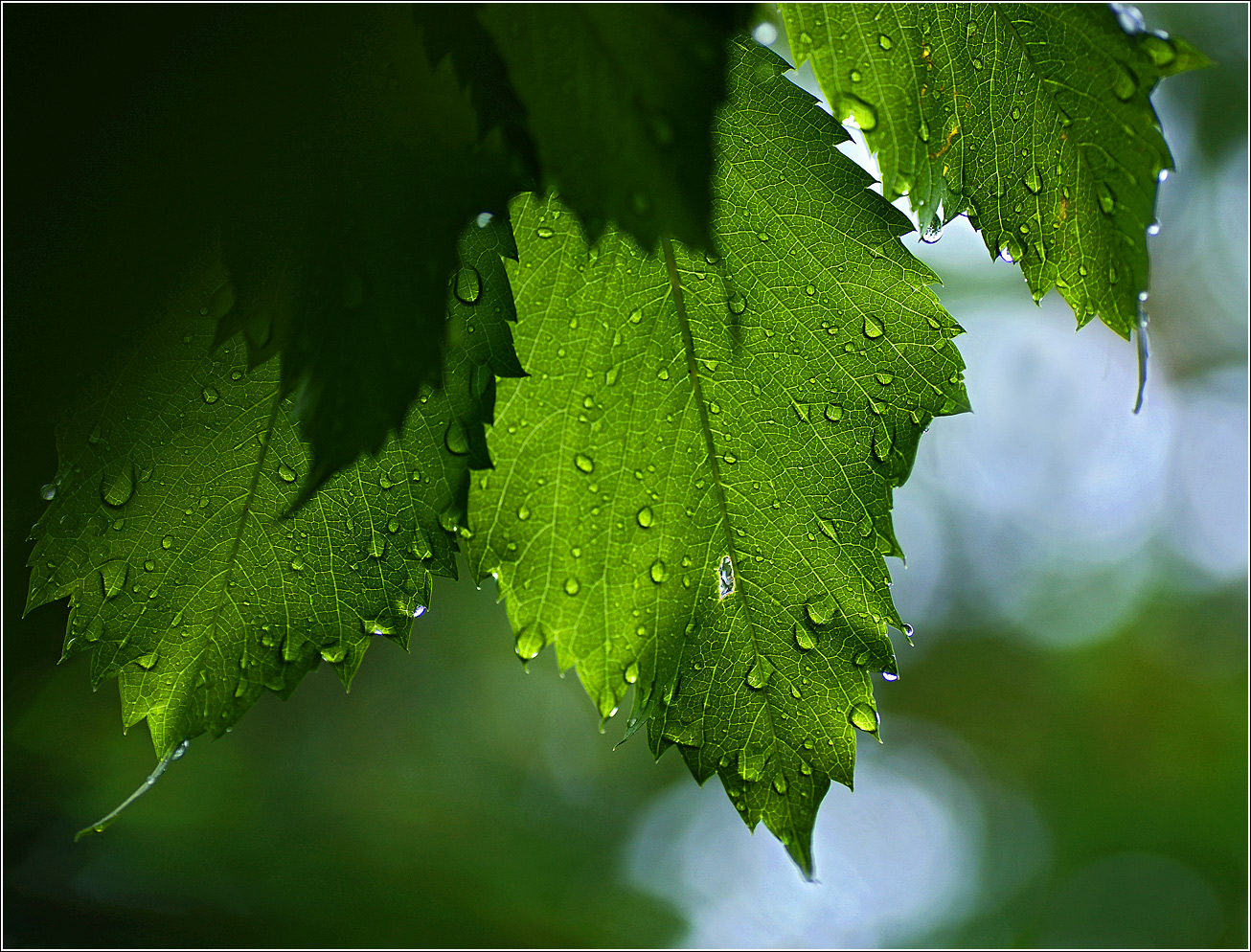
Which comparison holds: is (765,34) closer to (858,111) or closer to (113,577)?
(858,111)

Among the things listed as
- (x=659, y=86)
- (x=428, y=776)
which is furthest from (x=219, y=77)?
(x=428, y=776)

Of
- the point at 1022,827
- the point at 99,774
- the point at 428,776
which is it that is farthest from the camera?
the point at 1022,827

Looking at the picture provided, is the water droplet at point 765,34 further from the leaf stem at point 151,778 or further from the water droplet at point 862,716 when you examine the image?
the leaf stem at point 151,778

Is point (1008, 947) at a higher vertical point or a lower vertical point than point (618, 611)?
lower

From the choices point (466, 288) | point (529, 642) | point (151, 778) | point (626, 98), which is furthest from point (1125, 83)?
point (151, 778)

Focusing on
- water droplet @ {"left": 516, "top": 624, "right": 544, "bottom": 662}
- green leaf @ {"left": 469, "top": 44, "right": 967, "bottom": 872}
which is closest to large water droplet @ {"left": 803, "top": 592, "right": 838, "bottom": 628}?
green leaf @ {"left": 469, "top": 44, "right": 967, "bottom": 872}

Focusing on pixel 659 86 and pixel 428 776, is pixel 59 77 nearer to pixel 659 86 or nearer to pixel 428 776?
pixel 659 86

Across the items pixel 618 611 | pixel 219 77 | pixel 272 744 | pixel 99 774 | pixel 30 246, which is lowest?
pixel 272 744
